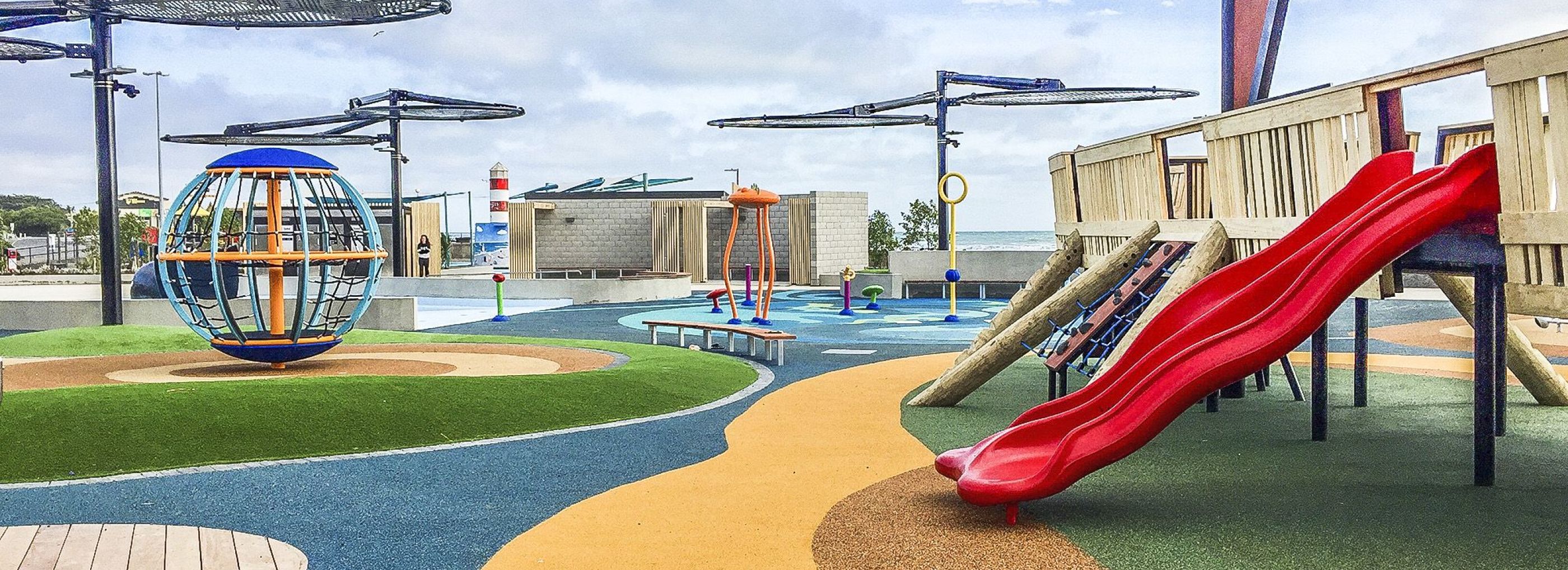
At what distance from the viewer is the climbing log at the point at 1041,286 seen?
11.5m

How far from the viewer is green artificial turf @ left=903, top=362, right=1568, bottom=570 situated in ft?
18.0

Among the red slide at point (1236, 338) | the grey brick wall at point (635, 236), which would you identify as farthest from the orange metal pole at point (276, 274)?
the grey brick wall at point (635, 236)

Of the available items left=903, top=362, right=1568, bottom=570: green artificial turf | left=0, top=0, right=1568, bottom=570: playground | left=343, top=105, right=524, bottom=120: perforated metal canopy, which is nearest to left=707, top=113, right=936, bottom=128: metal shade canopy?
left=343, top=105, right=524, bottom=120: perforated metal canopy

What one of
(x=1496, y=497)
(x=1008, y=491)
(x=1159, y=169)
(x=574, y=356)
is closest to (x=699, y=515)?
(x=1008, y=491)

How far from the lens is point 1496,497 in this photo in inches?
258

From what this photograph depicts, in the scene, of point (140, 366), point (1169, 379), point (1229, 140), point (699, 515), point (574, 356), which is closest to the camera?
point (1169, 379)

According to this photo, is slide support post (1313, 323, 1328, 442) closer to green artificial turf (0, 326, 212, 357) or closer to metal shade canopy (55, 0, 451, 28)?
green artificial turf (0, 326, 212, 357)

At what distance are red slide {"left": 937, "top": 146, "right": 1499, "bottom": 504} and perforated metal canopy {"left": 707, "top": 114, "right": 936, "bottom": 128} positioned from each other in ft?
89.1

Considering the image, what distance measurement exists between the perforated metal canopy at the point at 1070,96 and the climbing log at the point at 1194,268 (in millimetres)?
22996

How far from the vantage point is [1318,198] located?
7.37 meters

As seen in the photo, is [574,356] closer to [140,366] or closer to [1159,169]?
[140,366]

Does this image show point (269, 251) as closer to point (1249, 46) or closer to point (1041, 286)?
point (1041, 286)

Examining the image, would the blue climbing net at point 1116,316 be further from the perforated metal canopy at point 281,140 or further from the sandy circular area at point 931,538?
the perforated metal canopy at point 281,140

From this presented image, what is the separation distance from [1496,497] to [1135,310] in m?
3.33
